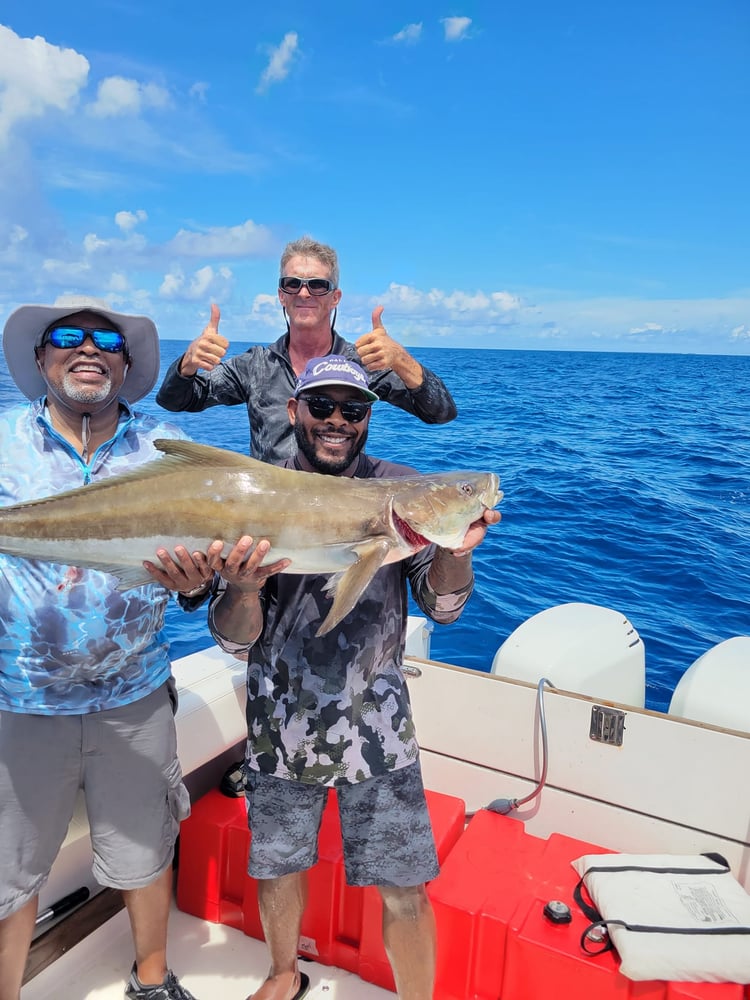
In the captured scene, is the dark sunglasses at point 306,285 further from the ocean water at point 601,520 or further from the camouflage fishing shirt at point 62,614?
the ocean water at point 601,520

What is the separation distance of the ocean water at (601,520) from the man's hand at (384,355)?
5.58 metres

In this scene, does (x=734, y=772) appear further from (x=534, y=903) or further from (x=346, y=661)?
(x=346, y=661)

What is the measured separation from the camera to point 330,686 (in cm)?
294

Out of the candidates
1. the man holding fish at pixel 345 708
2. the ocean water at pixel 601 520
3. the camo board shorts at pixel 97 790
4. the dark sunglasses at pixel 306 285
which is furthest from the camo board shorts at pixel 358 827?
the ocean water at pixel 601 520

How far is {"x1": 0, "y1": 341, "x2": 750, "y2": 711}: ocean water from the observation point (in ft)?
30.8

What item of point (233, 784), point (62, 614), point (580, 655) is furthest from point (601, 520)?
point (62, 614)

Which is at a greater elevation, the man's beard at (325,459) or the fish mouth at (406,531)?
the man's beard at (325,459)

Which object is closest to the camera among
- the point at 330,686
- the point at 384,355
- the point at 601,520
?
the point at 330,686

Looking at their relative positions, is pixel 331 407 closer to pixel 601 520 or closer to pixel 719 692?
pixel 719 692

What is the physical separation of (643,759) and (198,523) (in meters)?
2.72

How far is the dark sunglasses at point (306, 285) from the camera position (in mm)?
3766

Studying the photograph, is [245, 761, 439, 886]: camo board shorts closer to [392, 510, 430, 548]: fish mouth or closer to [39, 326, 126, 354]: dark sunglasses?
[392, 510, 430, 548]: fish mouth

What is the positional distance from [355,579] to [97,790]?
1.53 meters

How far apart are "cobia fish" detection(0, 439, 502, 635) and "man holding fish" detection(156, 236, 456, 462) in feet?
2.93
